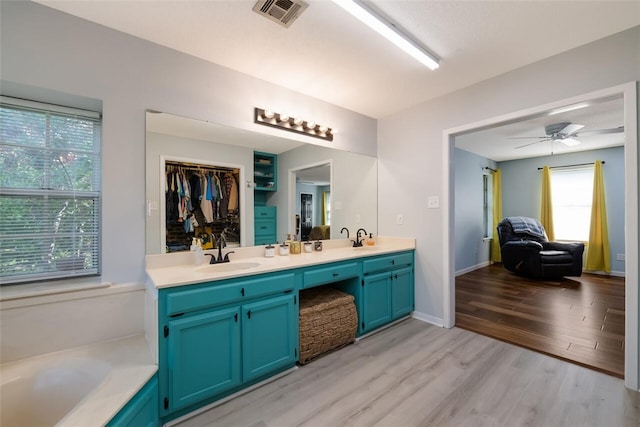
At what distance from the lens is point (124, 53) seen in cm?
183

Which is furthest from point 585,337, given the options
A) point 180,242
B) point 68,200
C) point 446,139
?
point 68,200

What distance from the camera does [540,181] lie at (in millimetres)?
5926

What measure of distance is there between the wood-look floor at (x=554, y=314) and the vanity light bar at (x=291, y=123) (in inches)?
102

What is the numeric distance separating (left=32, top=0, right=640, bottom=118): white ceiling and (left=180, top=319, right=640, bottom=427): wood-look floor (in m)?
2.51

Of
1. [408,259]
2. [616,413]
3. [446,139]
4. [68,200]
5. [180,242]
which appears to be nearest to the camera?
[616,413]

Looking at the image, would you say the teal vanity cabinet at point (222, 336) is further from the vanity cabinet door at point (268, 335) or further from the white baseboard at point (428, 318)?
the white baseboard at point (428, 318)

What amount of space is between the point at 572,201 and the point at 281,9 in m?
6.96

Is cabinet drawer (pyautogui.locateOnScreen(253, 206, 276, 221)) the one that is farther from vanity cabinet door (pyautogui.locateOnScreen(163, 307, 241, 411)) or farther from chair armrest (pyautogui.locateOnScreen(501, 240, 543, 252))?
chair armrest (pyautogui.locateOnScreen(501, 240, 543, 252))

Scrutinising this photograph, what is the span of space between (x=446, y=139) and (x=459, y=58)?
0.83m

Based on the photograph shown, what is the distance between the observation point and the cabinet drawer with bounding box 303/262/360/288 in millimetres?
2184

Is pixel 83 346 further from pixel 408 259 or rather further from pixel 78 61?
pixel 408 259

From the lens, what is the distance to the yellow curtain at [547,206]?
5738mm

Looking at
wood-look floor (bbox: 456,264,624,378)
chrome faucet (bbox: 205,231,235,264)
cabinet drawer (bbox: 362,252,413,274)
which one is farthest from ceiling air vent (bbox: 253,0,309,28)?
wood-look floor (bbox: 456,264,624,378)

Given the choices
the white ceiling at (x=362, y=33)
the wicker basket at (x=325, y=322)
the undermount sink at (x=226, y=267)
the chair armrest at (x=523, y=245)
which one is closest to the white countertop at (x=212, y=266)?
the undermount sink at (x=226, y=267)
